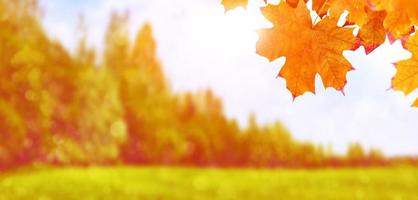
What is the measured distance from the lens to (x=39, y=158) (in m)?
27.2

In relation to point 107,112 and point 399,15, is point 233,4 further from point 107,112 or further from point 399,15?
point 107,112

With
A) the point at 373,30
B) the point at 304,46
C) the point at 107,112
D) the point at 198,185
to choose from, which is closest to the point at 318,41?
the point at 304,46

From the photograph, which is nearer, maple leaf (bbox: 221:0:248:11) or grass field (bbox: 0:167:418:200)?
maple leaf (bbox: 221:0:248:11)

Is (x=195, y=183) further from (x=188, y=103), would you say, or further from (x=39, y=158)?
(x=188, y=103)

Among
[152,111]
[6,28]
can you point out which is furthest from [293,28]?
[152,111]

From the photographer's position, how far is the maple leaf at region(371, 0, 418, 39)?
1239mm

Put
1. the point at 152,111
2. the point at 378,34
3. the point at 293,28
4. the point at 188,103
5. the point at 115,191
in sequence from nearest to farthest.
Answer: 1. the point at 293,28
2. the point at 378,34
3. the point at 115,191
4. the point at 152,111
5. the point at 188,103

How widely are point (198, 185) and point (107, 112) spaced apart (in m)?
11.2

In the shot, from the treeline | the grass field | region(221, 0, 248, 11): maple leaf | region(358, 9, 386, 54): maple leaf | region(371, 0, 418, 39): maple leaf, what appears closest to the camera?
region(371, 0, 418, 39): maple leaf

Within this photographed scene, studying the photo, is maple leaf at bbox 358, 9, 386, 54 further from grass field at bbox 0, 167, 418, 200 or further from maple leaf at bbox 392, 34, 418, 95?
grass field at bbox 0, 167, 418, 200

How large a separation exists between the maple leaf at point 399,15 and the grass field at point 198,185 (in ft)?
46.2

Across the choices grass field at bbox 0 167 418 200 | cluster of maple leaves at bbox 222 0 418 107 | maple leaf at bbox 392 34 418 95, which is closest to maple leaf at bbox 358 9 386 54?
cluster of maple leaves at bbox 222 0 418 107

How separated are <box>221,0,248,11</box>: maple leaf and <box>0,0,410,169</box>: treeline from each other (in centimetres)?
2508

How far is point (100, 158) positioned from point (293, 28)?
92.0ft
